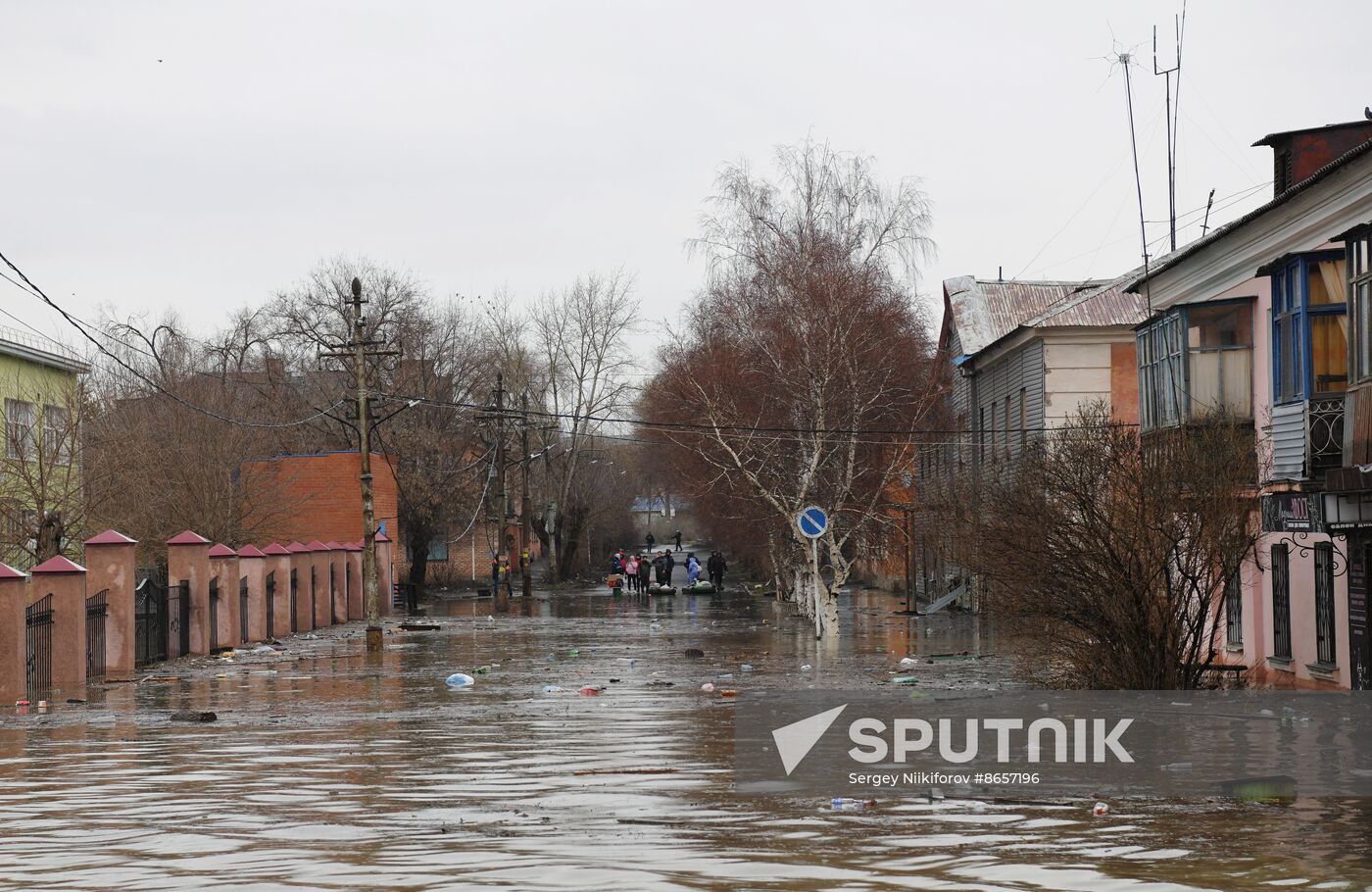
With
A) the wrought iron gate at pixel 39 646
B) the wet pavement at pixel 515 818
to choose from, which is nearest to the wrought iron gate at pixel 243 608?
the wrought iron gate at pixel 39 646

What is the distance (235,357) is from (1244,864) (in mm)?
72078

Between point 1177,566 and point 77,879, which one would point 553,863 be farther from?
point 1177,566

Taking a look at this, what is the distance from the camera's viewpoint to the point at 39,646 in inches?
856

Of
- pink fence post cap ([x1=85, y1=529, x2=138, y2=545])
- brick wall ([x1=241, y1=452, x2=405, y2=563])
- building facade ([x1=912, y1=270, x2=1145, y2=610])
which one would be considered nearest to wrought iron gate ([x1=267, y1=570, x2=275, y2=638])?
pink fence post cap ([x1=85, y1=529, x2=138, y2=545])

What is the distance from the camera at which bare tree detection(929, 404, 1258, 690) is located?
16.5 m

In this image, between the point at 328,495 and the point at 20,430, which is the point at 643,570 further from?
the point at 20,430

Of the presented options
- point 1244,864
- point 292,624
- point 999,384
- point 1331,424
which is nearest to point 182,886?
point 1244,864

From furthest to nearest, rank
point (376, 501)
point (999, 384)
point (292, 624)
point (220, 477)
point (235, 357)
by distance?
point (235, 357)
point (376, 501)
point (220, 477)
point (999, 384)
point (292, 624)

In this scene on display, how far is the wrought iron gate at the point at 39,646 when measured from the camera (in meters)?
21.2

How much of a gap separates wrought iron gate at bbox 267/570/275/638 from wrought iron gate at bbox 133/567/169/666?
637 centimetres

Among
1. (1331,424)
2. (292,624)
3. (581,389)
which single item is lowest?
(292,624)

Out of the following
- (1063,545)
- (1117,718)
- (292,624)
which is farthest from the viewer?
(292,624)

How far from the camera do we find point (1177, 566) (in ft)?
55.6

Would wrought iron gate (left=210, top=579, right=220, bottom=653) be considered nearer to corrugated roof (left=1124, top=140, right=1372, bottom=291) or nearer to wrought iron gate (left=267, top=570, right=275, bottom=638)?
wrought iron gate (left=267, top=570, right=275, bottom=638)
